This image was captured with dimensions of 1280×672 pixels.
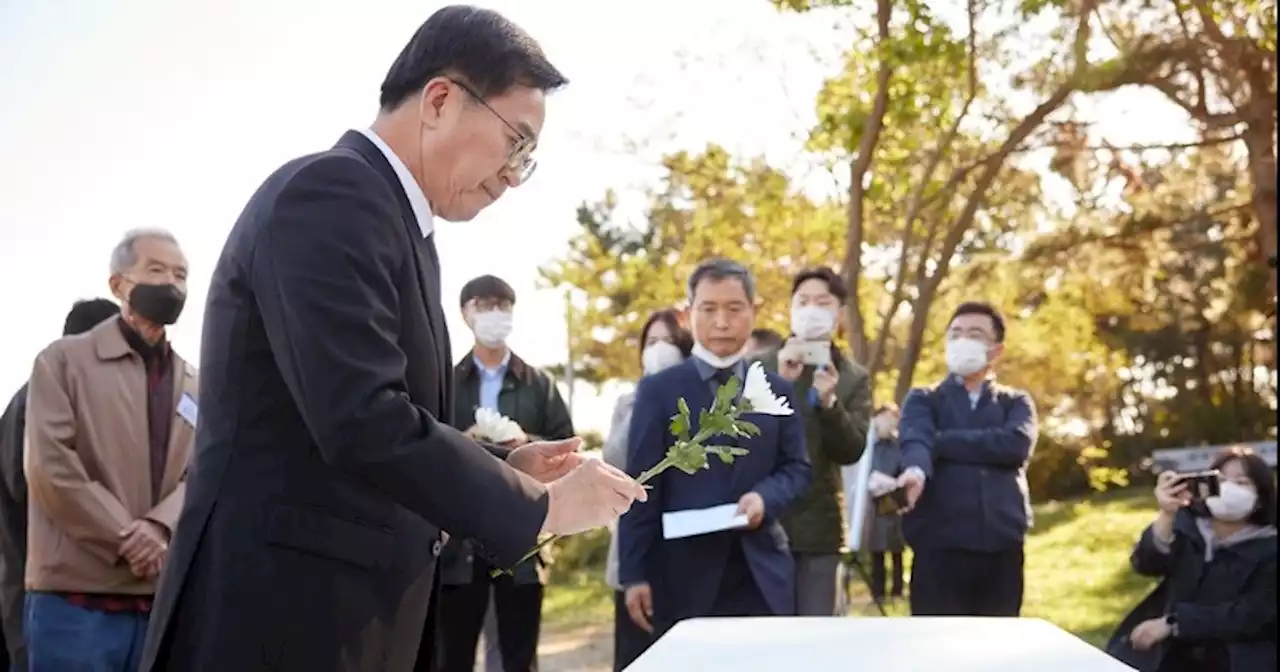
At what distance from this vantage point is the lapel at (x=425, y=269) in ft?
6.29

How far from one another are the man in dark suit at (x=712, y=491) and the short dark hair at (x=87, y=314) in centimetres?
193

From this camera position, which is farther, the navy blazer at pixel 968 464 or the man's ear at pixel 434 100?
the navy blazer at pixel 968 464

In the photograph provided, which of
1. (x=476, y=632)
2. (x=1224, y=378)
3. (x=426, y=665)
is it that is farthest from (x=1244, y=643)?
(x=1224, y=378)

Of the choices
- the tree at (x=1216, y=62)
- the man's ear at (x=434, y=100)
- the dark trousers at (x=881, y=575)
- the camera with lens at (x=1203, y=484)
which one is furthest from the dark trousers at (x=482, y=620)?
the tree at (x=1216, y=62)

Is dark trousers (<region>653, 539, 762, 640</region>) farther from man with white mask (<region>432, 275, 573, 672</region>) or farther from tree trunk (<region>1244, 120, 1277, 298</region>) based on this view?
tree trunk (<region>1244, 120, 1277, 298</region>)

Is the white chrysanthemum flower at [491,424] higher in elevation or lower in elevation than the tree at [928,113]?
lower

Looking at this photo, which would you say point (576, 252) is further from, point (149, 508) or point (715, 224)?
point (149, 508)

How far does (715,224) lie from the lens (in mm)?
12766

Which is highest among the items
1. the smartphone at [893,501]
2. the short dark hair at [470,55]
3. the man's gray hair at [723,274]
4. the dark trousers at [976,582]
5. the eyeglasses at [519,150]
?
the short dark hair at [470,55]

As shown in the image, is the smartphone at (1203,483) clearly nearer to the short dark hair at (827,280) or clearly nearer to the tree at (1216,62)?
the short dark hair at (827,280)

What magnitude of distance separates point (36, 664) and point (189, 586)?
2033 mm

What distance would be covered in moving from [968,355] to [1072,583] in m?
7.12

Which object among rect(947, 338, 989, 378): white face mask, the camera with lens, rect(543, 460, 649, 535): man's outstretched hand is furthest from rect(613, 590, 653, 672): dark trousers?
rect(543, 460, 649, 535): man's outstretched hand

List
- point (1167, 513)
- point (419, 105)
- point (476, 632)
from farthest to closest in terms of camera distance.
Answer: point (476, 632)
point (1167, 513)
point (419, 105)
